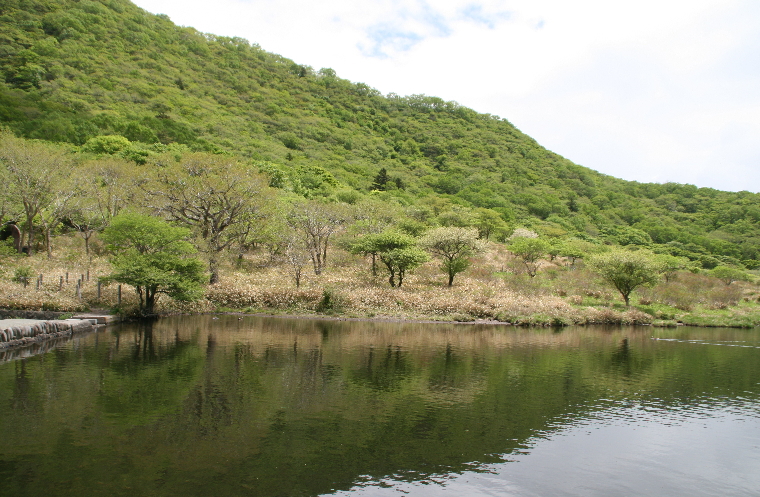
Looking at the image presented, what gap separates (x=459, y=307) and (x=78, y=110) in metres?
77.4

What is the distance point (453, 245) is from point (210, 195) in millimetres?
20678

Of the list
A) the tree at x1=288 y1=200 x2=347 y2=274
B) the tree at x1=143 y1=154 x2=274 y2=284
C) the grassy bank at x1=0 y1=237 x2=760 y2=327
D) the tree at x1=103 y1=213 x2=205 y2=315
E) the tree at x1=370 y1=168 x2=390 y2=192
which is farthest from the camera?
the tree at x1=370 y1=168 x2=390 y2=192

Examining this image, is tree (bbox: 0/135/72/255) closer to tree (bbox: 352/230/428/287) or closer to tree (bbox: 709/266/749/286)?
tree (bbox: 352/230/428/287)

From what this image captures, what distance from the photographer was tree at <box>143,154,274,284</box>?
38.3m

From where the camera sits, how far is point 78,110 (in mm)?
80062

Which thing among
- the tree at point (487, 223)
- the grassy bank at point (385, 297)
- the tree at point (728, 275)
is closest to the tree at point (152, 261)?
the grassy bank at point (385, 297)

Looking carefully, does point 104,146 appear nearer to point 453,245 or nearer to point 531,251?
point 453,245

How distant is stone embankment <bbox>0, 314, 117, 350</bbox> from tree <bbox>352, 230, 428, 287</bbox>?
63.1ft

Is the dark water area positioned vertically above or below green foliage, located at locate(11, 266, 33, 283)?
below

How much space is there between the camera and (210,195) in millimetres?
38375

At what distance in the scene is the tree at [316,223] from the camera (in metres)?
42.7

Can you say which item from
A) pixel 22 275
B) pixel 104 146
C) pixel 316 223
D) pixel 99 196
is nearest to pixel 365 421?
pixel 22 275

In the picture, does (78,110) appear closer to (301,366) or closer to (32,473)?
(301,366)

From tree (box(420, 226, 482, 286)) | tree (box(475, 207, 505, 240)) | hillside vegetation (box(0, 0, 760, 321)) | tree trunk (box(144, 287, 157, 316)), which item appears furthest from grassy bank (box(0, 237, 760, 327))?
tree (box(475, 207, 505, 240))
